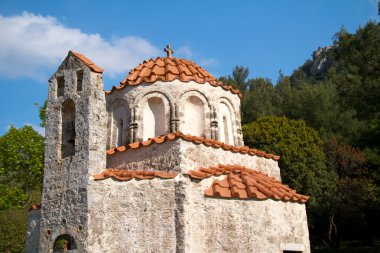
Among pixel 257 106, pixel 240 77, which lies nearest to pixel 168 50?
pixel 257 106

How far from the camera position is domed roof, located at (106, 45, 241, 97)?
960 centimetres

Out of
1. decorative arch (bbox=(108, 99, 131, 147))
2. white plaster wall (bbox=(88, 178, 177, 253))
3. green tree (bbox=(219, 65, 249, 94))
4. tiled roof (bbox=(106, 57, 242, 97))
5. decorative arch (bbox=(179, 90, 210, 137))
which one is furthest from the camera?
green tree (bbox=(219, 65, 249, 94))

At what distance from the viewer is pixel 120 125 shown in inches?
390

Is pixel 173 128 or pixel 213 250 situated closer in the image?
pixel 213 250

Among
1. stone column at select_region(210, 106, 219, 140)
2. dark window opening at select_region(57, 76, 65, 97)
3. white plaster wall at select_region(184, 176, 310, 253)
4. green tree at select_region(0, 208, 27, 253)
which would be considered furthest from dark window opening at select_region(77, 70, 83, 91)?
green tree at select_region(0, 208, 27, 253)

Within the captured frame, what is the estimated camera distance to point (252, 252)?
23.0 ft

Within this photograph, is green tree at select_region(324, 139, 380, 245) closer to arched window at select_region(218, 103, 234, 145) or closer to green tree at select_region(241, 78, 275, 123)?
green tree at select_region(241, 78, 275, 123)

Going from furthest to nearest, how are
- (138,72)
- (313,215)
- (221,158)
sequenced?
(313,215) → (138,72) → (221,158)

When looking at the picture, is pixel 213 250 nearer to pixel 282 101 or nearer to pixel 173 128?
pixel 173 128

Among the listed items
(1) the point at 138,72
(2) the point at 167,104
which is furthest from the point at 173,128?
(1) the point at 138,72

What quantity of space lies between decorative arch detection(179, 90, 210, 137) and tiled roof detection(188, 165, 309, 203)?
1.37 metres

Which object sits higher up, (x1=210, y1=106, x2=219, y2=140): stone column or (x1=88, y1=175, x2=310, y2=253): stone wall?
(x1=210, y1=106, x2=219, y2=140): stone column

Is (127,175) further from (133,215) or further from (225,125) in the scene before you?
(225,125)

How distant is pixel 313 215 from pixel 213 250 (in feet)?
48.6
